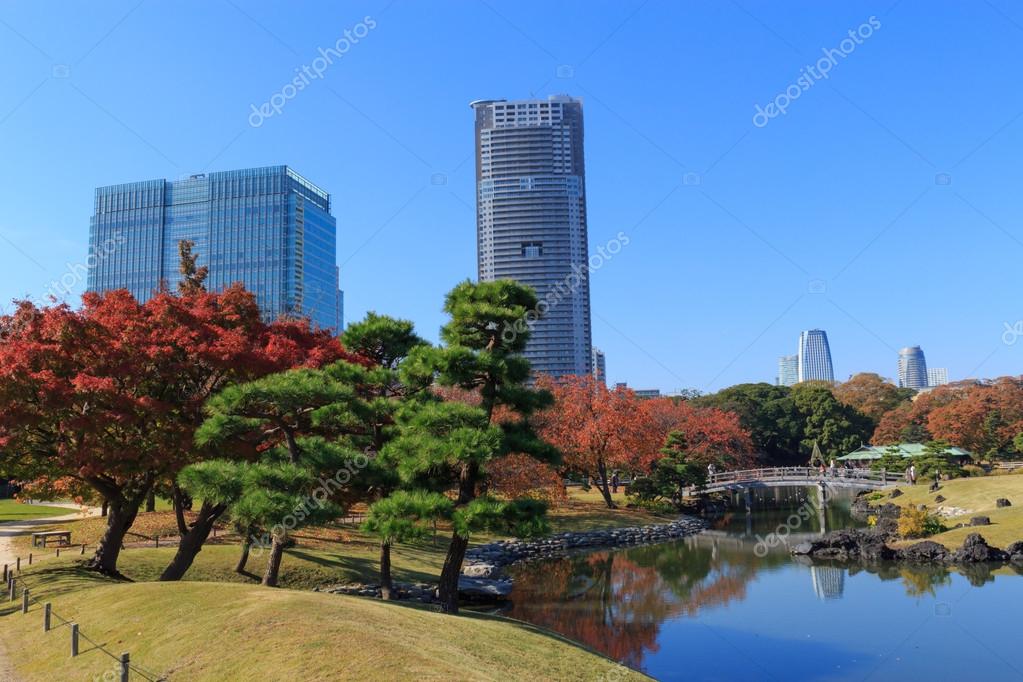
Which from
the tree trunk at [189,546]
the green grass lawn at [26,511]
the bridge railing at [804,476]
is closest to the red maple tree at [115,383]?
the tree trunk at [189,546]

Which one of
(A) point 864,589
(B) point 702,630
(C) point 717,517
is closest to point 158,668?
(B) point 702,630

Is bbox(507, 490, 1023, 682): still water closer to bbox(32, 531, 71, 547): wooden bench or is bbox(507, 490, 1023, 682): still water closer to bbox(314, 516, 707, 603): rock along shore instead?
bbox(314, 516, 707, 603): rock along shore

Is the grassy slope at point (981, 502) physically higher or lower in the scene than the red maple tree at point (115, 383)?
lower

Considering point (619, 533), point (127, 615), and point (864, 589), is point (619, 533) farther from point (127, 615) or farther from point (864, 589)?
point (127, 615)

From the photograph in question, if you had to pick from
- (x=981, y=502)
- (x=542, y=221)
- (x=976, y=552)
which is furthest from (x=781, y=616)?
(x=542, y=221)

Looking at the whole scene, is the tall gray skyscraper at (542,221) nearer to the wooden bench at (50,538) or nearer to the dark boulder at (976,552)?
the dark boulder at (976,552)

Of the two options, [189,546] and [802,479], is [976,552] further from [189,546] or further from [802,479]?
[189,546]
